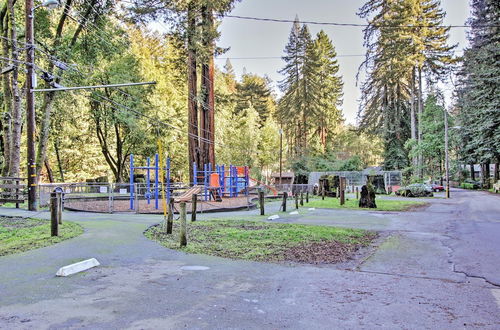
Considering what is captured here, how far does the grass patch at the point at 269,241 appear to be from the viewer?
686cm

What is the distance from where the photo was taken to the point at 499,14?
27703 mm

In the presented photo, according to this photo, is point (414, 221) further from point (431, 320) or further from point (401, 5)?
point (401, 5)

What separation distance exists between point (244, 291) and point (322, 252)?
3.03m

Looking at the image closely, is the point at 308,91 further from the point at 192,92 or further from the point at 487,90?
the point at 192,92

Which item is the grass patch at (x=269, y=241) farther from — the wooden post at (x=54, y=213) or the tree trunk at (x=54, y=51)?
the tree trunk at (x=54, y=51)

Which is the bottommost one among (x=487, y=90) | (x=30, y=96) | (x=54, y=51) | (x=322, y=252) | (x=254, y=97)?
(x=322, y=252)

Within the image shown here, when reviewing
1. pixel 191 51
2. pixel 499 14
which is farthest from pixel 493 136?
pixel 191 51

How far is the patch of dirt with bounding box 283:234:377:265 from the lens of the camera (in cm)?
655

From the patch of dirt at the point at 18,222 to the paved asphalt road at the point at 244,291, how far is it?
165 inches

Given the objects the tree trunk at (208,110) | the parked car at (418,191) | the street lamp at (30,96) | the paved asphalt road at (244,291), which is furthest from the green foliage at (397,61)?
the paved asphalt road at (244,291)

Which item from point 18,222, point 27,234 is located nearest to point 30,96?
point 18,222

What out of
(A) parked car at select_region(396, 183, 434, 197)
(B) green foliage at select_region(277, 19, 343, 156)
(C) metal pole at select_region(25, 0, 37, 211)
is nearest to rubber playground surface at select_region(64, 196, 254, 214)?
(C) metal pole at select_region(25, 0, 37, 211)

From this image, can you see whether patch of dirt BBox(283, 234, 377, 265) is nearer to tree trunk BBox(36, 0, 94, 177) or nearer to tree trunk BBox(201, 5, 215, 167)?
tree trunk BBox(201, 5, 215, 167)

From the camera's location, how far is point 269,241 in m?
8.23
